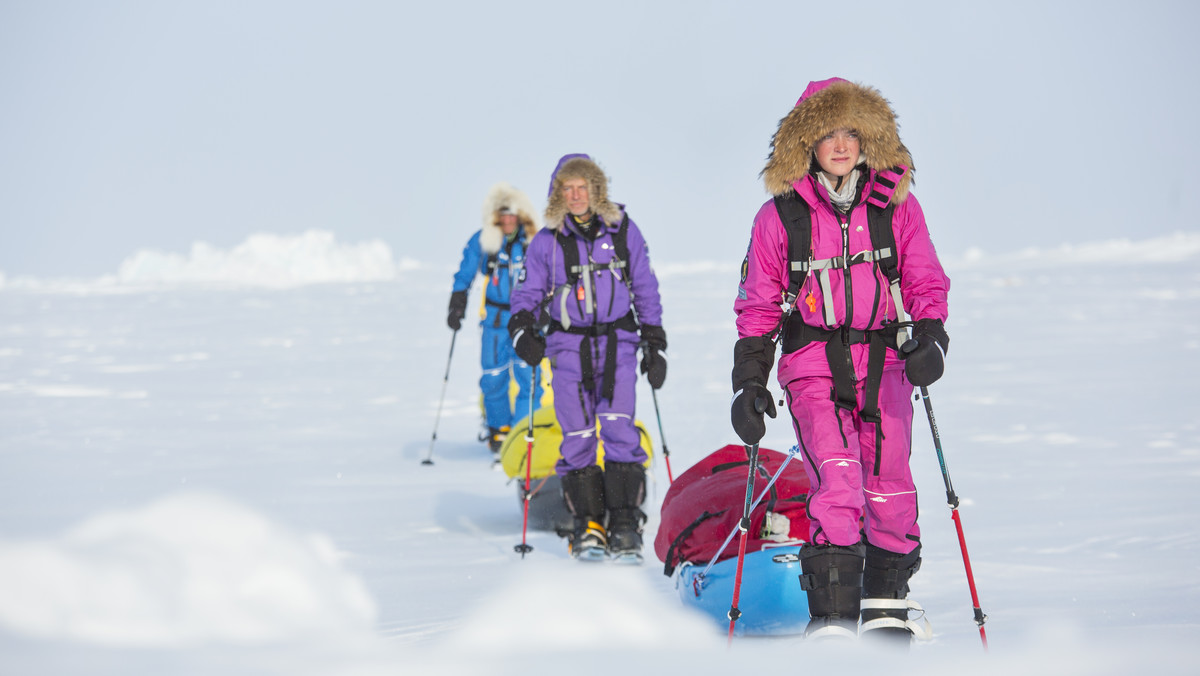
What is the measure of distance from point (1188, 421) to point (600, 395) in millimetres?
6170

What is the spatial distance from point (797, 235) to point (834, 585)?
4.10ft

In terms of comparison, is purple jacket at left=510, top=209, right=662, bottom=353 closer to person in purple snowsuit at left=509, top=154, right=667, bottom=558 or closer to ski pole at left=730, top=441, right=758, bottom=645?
person in purple snowsuit at left=509, top=154, right=667, bottom=558

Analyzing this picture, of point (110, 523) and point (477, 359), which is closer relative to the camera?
point (110, 523)

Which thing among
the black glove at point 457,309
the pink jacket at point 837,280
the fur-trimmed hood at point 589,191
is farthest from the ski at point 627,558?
the black glove at point 457,309

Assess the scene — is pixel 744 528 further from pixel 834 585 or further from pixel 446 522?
pixel 446 522

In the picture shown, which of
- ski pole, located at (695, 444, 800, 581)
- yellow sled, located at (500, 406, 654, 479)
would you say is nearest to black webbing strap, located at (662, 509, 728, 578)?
ski pole, located at (695, 444, 800, 581)

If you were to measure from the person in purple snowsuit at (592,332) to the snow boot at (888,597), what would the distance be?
228 centimetres

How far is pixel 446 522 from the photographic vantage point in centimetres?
688

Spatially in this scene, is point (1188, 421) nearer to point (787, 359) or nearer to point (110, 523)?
point (787, 359)

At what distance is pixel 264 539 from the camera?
5.95 m

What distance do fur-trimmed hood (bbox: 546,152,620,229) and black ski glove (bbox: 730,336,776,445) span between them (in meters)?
2.54

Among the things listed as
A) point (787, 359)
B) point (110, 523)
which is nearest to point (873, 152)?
point (787, 359)

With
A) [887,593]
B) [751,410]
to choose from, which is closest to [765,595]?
[887,593]

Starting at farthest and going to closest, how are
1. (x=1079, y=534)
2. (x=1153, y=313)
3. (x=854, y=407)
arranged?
(x=1153, y=313)
(x=1079, y=534)
(x=854, y=407)
